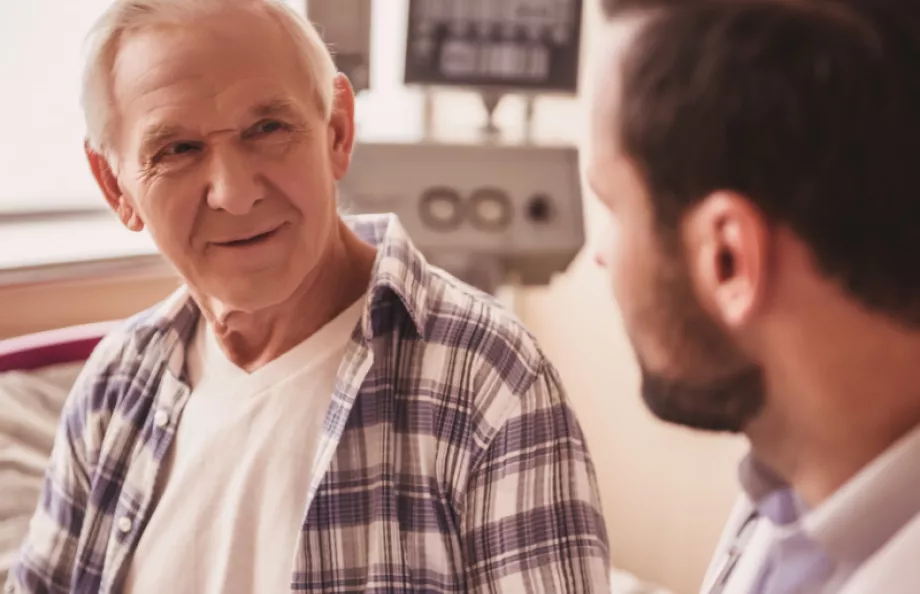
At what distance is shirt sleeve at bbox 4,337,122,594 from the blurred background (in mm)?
734

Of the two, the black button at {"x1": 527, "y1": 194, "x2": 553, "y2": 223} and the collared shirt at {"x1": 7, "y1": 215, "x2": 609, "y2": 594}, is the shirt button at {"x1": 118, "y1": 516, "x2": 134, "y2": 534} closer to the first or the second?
the collared shirt at {"x1": 7, "y1": 215, "x2": 609, "y2": 594}

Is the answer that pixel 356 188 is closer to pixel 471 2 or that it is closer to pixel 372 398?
pixel 471 2

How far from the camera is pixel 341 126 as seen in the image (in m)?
1.10

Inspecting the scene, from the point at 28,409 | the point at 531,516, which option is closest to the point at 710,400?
the point at 531,516

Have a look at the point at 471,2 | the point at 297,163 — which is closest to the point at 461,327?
the point at 297,163

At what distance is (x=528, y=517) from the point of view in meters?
0.95

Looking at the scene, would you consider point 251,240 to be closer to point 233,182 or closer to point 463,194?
point 233,182

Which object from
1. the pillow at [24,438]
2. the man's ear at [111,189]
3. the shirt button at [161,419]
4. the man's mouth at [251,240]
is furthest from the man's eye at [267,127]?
the pillow at [24,438]

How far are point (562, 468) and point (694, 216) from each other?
542 millimetres

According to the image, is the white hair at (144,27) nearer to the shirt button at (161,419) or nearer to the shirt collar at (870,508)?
the shirt button at (161,419)

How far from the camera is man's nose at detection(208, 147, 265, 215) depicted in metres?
0.96

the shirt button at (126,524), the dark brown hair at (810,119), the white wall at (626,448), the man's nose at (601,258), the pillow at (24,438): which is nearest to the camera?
the dark brown hair at (810,119)

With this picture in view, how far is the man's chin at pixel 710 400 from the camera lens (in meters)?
0.52

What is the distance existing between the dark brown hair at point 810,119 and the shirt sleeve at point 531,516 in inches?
20.9
